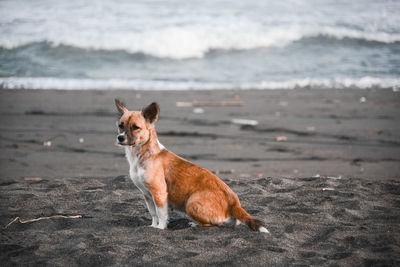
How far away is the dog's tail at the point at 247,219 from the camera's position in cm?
390

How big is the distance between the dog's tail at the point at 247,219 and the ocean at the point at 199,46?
5.98 metres

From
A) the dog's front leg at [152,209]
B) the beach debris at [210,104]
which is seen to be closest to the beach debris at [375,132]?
the beach debris at [210,104]

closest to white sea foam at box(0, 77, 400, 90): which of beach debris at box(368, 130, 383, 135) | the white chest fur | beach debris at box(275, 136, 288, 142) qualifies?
beach debris at box(368, 130, 383, 135)

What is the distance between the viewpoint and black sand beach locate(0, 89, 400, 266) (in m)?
3.66

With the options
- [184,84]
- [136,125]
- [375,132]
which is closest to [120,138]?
[136,125]

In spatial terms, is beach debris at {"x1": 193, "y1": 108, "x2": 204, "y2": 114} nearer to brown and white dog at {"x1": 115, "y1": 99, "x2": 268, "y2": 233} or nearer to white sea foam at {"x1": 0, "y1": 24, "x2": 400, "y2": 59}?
brown and white dog at {"x1": 115, "y1": 99, "x2": 268, "y2": 233}

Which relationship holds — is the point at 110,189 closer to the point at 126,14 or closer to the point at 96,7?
the point at 96,7

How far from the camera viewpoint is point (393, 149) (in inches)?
292

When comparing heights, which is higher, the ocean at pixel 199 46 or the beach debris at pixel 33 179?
the ocean at pixel 199 46

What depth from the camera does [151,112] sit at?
391 centimetres

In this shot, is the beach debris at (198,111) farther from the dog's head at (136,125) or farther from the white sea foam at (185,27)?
the dog's head at (136,125)

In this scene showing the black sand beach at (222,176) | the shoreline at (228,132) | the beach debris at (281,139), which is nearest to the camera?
the black sand beach at (222,176)

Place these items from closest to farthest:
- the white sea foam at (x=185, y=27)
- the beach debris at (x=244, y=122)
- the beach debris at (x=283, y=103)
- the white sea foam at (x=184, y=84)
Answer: the beach debris at (x=244, y=122)
the beach debris at (x=283, y=103)
the white sea foam at (x=184, y=84)
the white sea foam at (x=185, y=27)

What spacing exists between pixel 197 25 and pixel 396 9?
941 cm
